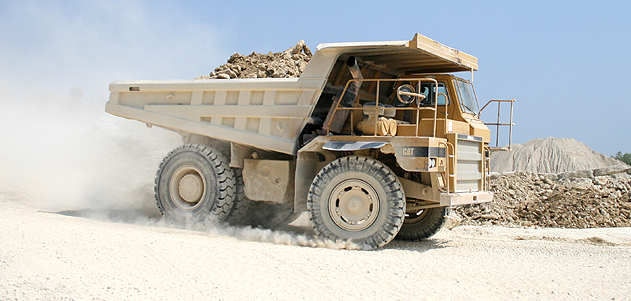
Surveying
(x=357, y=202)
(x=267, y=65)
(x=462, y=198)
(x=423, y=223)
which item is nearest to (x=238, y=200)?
(x=357, y=202)

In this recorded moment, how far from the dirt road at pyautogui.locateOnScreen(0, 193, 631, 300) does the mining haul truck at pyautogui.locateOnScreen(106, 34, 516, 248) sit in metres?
0.77

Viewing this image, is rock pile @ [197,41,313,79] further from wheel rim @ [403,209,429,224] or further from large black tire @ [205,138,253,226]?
wheel rim @ [403,209,429,224]

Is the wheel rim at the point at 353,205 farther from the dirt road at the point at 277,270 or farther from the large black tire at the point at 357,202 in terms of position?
the dirt road at the point at 277,270

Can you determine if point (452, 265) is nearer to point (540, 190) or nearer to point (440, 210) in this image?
point (440, 210)

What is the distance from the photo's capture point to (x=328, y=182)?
25.7 feet

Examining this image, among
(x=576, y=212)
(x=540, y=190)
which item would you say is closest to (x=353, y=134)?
(x=576, y=212)

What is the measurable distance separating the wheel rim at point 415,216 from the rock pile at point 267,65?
198 inches

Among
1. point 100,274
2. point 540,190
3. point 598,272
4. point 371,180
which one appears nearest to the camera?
point 100,274

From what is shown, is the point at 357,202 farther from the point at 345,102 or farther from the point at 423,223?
the point at 423,223

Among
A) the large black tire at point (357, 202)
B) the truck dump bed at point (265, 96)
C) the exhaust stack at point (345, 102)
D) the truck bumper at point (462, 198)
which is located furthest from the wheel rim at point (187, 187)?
the truck bumper at point (462, 198)

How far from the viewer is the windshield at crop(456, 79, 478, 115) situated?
866 centimetres

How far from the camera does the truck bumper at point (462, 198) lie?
732cm

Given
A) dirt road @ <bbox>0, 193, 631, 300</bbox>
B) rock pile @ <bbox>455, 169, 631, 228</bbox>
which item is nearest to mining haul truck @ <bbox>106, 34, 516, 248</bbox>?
dirt road @ <bbox>0, 193, 631, 300</bbox>

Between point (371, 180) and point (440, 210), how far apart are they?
200 cm
